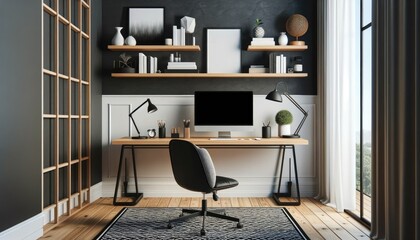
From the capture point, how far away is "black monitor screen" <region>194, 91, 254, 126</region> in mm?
4387

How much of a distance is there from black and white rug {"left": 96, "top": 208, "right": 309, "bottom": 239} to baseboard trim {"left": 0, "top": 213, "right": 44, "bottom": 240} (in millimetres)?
481

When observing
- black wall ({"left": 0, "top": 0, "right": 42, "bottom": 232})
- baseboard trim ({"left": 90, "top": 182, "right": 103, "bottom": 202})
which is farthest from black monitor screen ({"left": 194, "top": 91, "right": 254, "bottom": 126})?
black wall ({"left": 0, "top": 0, "right": 42, "bottom": 232})

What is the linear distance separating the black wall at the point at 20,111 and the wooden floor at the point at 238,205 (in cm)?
44

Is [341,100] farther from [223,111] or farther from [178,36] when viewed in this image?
[178,36]

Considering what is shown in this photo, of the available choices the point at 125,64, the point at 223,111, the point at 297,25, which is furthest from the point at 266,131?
the point at 125,64

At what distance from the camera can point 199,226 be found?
A: 3307 millimetres

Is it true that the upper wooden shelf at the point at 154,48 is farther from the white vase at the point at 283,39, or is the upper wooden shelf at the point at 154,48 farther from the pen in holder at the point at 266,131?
the pen in holder at the point at 266,131

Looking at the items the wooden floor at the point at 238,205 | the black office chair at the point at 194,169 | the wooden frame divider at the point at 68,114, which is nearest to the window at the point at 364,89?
the wooden floor at the point at 238,205
